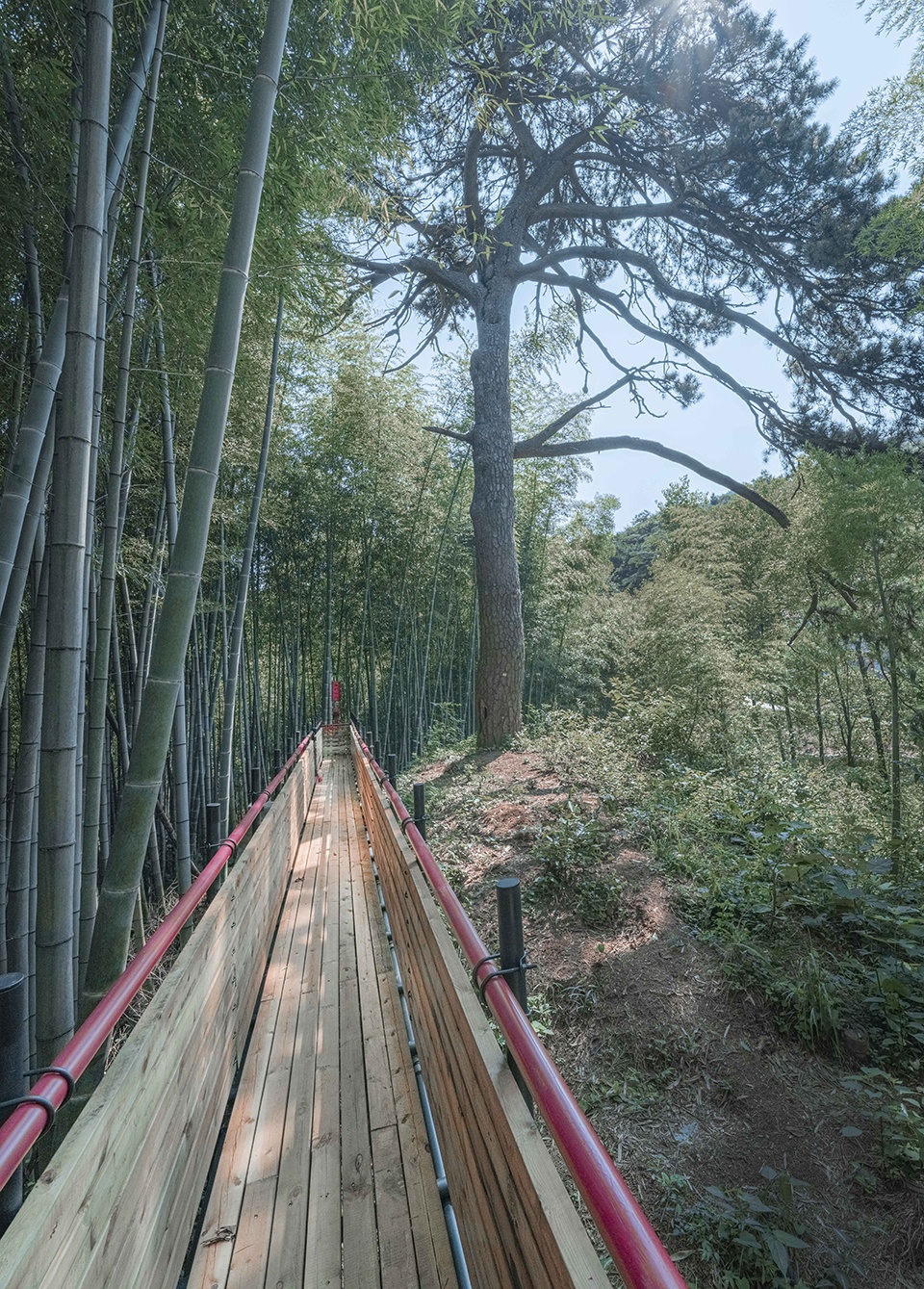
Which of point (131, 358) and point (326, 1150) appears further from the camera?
point (131, 358)

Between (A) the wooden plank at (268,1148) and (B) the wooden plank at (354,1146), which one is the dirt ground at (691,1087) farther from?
(A) the wooden plank at (268,1148)

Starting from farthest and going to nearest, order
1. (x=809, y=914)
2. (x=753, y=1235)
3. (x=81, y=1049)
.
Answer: (x=809, y=914) < (x=753, y=1235) < (x=81, y=1049)

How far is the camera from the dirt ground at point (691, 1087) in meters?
1.35

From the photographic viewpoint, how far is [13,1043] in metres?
0.88

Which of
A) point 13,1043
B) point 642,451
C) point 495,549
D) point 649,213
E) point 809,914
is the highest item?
point 649,213

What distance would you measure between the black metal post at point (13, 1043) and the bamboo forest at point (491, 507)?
0.12 metres

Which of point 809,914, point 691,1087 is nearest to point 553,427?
point 809,914

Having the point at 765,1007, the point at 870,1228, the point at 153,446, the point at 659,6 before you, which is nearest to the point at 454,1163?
the point at 870,1228

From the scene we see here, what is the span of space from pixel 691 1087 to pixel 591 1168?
1.60m

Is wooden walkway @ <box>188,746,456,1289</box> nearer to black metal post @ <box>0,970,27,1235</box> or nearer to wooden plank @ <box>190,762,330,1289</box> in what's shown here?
wooden plank @ <box>190,762,330,1289</box>

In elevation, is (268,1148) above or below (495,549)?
below

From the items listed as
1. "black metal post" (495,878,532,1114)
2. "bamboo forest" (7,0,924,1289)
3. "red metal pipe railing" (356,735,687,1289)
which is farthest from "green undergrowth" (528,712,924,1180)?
"red metal pipe railing" (356,735,687,1289)

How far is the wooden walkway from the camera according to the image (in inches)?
48.0

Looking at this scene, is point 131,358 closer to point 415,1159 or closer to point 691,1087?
point 415,1159
